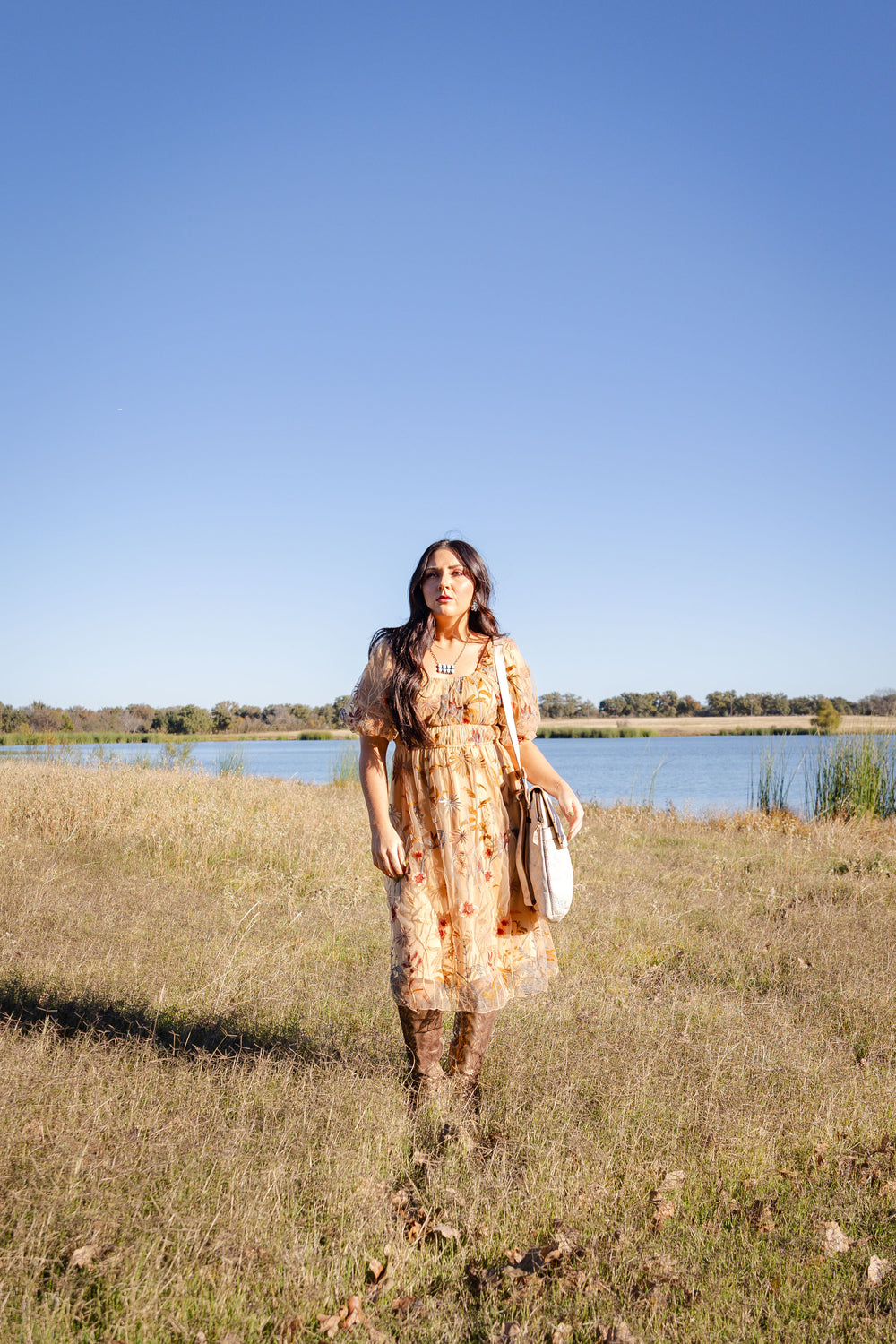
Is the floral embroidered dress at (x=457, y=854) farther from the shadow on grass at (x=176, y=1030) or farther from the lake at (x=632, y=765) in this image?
the lake at (x=632, y=765)

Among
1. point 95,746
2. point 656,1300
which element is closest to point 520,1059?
point 656,1300

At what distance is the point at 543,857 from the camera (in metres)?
2.77

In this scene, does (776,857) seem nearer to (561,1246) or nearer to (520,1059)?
(520,1059)

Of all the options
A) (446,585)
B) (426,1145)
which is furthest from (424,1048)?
(446,585)

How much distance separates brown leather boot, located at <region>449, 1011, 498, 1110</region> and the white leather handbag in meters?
0.49

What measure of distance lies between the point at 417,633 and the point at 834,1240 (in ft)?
7.49

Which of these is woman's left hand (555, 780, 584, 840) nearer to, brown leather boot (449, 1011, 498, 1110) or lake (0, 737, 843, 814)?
brown leather boot (449, 1011, 498, 1110)

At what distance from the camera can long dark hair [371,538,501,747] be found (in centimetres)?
290

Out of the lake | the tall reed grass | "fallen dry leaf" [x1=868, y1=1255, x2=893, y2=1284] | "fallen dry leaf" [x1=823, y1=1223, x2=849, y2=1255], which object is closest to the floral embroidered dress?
"fallen dry leaf" [x1=823, y1=1223, x2=849, y2=1255]

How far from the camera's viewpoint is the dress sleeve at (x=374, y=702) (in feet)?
9.71

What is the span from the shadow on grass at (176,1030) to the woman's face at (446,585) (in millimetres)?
1787

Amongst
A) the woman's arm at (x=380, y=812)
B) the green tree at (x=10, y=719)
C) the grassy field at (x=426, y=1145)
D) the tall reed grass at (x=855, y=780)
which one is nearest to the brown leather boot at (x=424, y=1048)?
the grassy field at (x=426, y=1145)

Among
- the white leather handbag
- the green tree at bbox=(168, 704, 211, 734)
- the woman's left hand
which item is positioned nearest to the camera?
the white leather handbag

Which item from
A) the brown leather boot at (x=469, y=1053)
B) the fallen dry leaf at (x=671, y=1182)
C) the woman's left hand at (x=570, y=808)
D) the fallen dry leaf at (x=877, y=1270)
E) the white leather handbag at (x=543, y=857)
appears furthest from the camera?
the brown leather boot at (x=469, y=1053)
